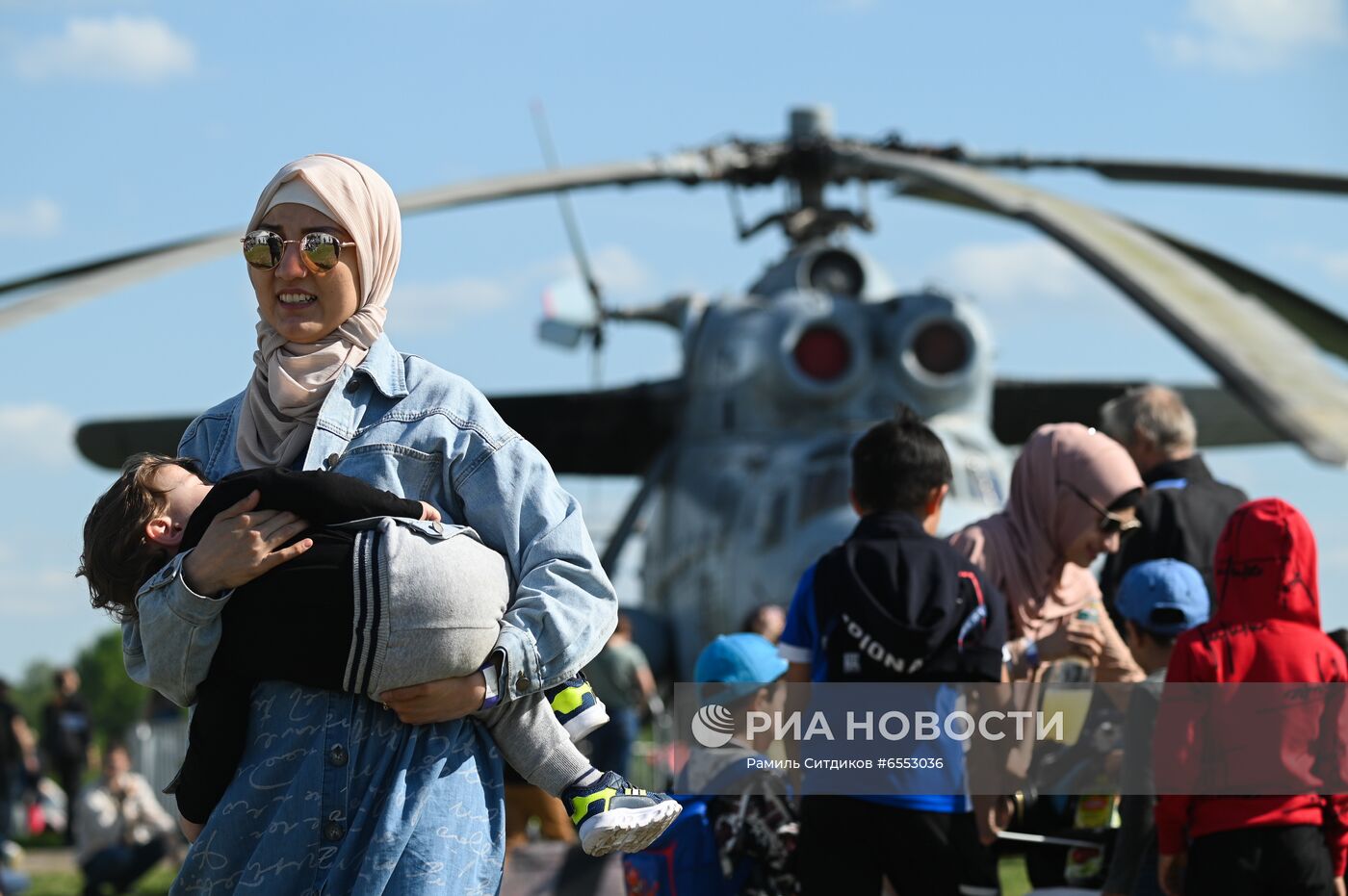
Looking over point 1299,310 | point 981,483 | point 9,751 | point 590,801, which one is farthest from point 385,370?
point 9,751

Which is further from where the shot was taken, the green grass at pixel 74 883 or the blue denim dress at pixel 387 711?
the green grass at pixel 74 883

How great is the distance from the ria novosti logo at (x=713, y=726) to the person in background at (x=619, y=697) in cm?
592

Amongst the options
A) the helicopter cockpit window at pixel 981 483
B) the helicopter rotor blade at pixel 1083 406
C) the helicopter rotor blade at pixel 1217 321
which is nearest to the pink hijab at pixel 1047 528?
the helicopter rotor blade at pixel 1217 321

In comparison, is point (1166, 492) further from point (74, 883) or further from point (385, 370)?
point (74, 883)

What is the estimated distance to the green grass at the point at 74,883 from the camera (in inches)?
400

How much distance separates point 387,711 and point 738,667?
1.79 m

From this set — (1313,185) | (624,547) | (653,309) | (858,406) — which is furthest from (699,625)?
(1313,185)

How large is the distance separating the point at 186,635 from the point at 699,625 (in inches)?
389

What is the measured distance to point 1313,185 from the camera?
8.91m

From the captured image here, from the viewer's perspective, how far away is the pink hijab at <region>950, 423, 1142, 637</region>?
165 inches

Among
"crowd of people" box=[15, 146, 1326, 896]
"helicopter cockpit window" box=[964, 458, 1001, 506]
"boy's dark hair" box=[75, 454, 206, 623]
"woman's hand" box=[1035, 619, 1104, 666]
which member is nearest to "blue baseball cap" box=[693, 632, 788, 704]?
"woman's hand" box=[1035, 619, 1104, 666]

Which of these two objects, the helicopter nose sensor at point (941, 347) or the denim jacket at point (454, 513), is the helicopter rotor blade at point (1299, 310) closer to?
the helicopter nose sensor at point (941, 347)

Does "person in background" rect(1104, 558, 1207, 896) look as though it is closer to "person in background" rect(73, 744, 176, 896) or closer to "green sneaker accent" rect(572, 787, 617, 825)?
"green sneaker accent" rect(572, 787, 617, 825)

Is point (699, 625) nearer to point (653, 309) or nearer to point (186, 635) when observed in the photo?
point (653, 309)
